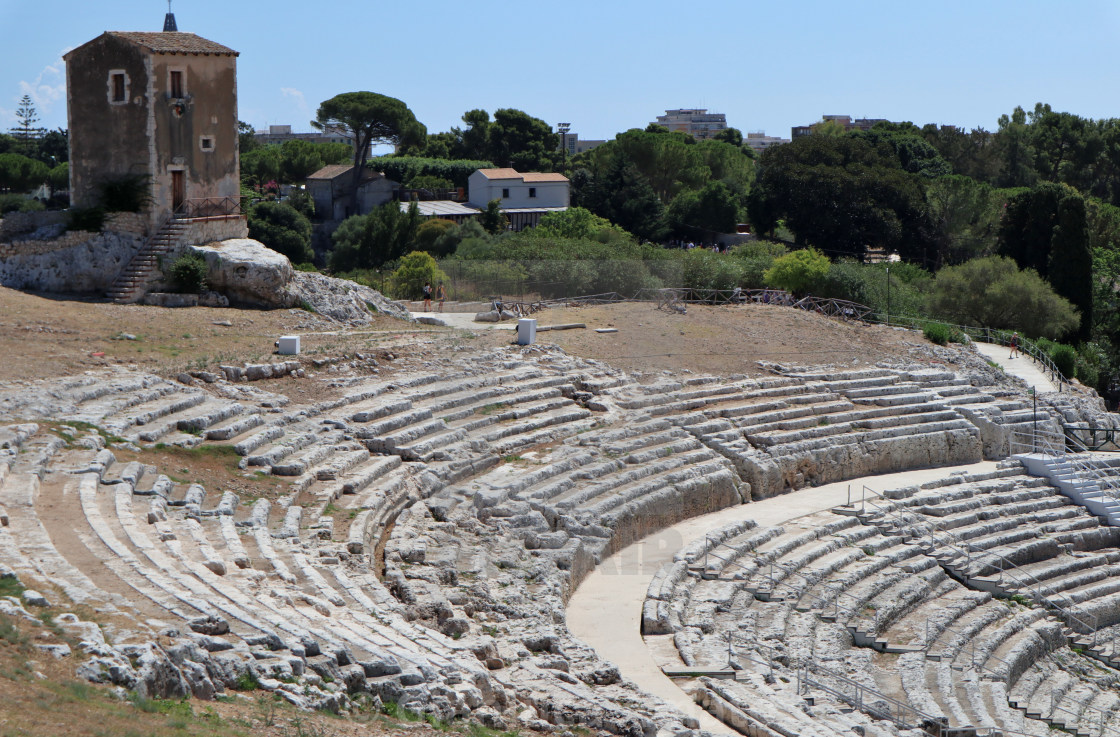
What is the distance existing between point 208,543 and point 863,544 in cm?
1231

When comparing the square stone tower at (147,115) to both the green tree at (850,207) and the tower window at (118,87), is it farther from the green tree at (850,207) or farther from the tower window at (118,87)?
the green tree at (850,207)

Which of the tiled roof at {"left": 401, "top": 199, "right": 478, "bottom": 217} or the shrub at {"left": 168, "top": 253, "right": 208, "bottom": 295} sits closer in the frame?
the shrub at {"left": 168, "top": 253, "right": 208, "bottom": 295}

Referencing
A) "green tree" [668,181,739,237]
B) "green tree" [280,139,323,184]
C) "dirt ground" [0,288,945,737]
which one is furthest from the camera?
"green tree" [280,139,323,184]

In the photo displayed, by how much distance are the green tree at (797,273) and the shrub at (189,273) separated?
1747 centimetres

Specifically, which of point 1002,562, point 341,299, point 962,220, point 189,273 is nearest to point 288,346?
point 189,273

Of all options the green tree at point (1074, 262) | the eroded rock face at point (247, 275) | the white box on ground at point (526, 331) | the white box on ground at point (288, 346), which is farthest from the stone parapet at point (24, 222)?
the green tree at point (1074, 262)

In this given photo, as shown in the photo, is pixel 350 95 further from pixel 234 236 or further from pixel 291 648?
pixel 291 648

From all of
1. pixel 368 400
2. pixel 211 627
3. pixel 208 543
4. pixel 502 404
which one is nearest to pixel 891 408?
pixel 502 404

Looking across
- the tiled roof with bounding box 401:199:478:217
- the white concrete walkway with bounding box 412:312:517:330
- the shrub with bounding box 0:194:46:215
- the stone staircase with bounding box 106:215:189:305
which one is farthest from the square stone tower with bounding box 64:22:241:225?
the tiled roof with bounding box 401:199:478:217

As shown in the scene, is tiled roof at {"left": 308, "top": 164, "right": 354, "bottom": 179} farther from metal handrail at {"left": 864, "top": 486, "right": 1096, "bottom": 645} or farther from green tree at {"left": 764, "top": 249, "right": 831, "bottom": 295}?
metal handrail at {"left": 864, "top": 486, "right": 1096, "bottom": 645}

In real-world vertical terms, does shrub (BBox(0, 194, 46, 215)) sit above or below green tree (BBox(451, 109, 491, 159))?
below

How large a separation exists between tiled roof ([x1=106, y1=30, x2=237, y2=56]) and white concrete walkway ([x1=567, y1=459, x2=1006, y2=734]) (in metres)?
15.1

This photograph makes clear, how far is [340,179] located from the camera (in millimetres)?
62031

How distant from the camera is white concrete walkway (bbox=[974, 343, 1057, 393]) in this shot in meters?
29.9
